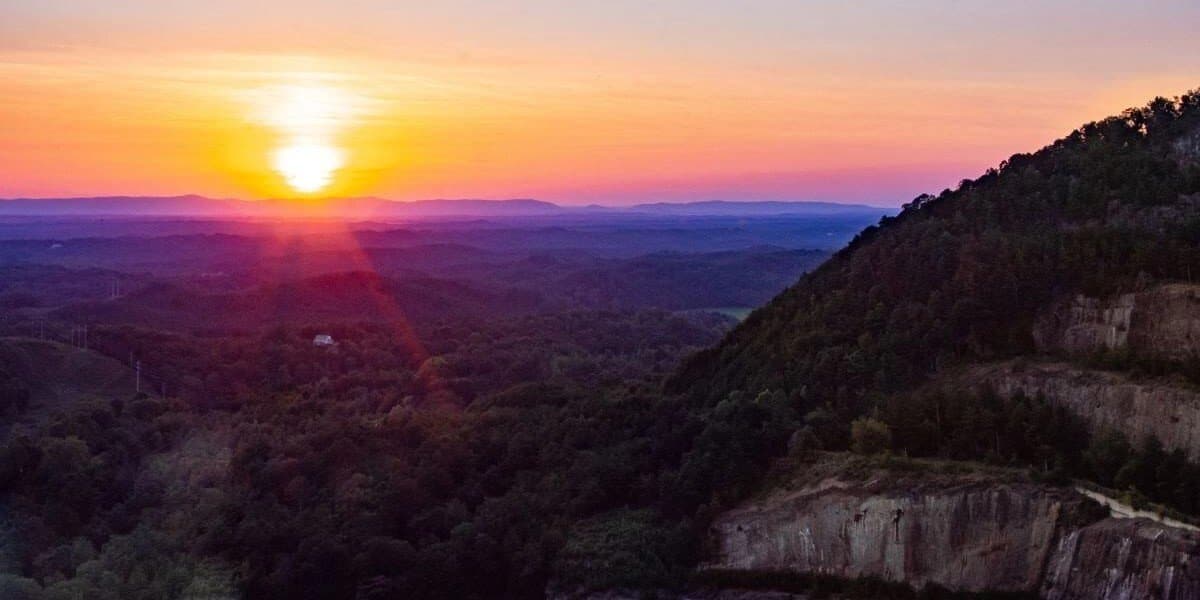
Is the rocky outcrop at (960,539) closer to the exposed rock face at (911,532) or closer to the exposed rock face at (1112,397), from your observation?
the exposed rock face at (911,532)

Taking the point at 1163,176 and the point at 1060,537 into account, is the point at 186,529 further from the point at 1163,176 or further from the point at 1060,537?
the point at 1163,176

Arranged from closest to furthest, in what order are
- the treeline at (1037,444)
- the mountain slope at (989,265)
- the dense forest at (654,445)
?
the treeline at (1037,444) → the dense forest at (654,445) → the mountain slope at (989,265)

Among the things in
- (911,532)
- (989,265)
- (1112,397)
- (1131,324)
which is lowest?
(911,532)

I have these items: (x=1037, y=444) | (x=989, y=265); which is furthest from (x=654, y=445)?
(x=1037, y=444)

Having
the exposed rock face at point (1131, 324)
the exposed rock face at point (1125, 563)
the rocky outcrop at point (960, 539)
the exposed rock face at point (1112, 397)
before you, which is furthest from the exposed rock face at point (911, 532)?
the exposed rock face at point (1131, 324)

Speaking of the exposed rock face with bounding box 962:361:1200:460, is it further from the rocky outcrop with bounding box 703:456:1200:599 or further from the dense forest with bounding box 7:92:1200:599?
the rocky outcrop with bounding box 703:456:1200:599

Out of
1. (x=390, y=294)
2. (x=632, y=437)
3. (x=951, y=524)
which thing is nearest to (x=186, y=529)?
(x=632, y=437)

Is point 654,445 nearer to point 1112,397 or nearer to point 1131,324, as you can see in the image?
point 1112,397
